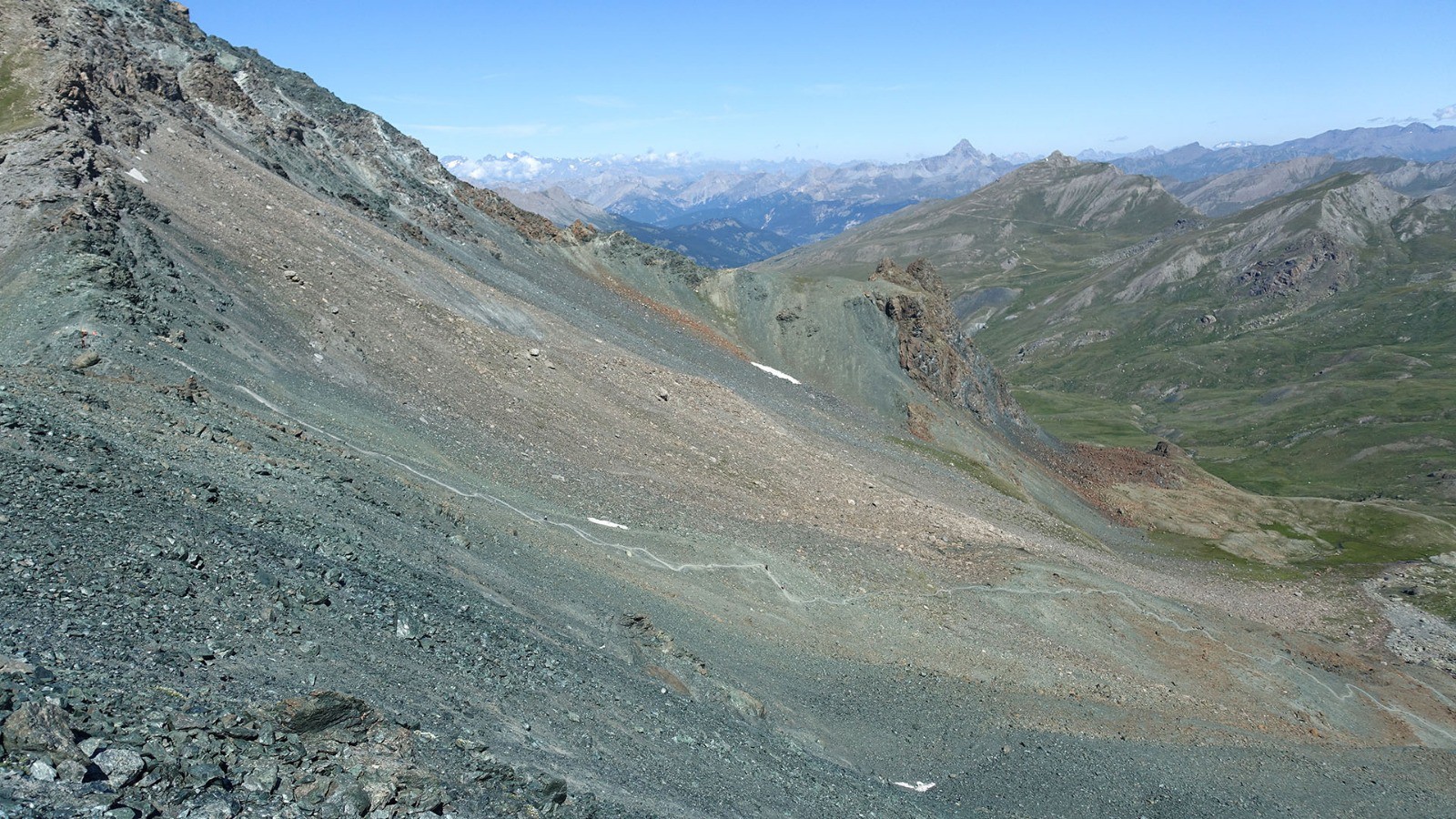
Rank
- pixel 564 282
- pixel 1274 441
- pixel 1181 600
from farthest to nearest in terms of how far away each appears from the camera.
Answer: pixel 1274 441, pixel 564 282, pixel 1181 600

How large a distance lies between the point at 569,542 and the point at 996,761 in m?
18.4

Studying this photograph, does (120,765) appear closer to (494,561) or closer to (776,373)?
(494,561)

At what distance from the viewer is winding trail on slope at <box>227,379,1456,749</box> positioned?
1379 inches

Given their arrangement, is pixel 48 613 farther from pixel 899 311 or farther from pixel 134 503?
pixel 899 311

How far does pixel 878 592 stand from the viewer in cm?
4200

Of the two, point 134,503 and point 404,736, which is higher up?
point 134,503

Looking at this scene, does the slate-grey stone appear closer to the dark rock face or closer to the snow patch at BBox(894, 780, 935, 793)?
→ the snow patch at BBox(894, 780, 935, 793)

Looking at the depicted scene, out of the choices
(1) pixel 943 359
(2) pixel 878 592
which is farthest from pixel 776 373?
(2) pixel 878 592

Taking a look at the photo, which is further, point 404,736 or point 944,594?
point 944,594

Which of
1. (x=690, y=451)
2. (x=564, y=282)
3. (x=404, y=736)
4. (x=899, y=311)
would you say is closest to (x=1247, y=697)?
(x=690, y=451)

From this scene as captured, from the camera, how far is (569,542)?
35.3 m

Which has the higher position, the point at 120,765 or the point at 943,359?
the point at 120,765

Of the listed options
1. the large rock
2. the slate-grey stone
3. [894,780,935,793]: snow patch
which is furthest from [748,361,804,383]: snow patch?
the large rock

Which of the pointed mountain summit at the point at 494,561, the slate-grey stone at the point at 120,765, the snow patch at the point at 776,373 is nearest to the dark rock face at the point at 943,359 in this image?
the pointed mountain summit at the point at 494,561
